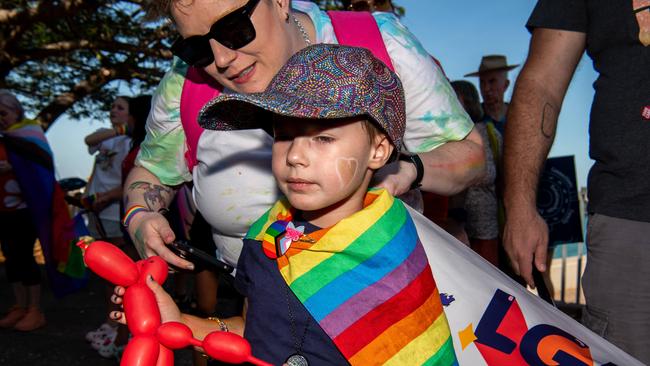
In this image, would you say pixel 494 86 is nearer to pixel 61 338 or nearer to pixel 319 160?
pixel 319 160

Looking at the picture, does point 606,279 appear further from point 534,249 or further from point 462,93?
point 462,93

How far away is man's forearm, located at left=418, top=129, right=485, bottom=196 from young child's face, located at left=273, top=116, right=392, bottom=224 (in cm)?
34

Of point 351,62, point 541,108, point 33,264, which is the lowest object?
point 33,264

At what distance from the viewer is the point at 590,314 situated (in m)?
2.16

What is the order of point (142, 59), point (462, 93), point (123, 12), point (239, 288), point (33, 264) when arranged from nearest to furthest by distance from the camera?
point (239, 288), point (462, 93), point (33, 264), point (123, 12), point (142, 59)

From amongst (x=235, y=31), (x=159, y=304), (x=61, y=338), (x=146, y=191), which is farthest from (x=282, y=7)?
(x=61, y=338)

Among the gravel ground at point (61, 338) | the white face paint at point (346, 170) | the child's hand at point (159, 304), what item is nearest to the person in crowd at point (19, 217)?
the gravel ground at point (61, 338)

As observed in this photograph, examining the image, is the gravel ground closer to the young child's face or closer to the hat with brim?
the young child's face

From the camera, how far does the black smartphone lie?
1678 mm

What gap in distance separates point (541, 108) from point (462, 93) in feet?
10.2

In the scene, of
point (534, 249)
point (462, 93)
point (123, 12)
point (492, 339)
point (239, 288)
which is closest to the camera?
point (239, 288)

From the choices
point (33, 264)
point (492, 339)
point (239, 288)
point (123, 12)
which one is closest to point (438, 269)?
point (492, 339)

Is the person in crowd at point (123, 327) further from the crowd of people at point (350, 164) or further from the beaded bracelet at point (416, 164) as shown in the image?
the beaded bracelet at point (416, 164)

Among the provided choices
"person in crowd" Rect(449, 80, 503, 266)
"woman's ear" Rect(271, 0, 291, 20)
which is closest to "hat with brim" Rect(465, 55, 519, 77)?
"person in crowd" Rect(449, 80, 503, 266)
